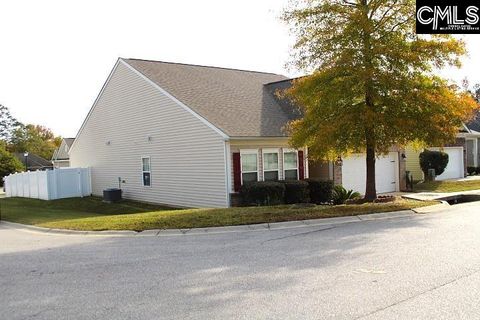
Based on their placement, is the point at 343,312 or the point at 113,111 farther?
the point at 113,111

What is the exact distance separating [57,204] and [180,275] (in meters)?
21.1

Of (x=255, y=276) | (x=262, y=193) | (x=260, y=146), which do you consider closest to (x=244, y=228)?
(x=255, y=276)

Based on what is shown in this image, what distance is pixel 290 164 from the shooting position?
22500 mm

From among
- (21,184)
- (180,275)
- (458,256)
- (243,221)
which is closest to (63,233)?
(243,221)

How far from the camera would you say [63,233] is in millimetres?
14133

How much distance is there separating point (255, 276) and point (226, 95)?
17399 millimetres

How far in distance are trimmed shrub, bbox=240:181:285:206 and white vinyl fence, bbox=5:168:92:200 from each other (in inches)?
562

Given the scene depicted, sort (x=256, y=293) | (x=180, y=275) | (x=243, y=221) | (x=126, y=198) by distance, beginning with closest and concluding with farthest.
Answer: (x=256, y=293), (x=180, y=275), (x=243, y=221), (x=126, y=198)

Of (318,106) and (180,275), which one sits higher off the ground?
(318,106)

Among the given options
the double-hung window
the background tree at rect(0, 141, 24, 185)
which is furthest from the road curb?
the background tree at rect(0, 141, 24, 185)

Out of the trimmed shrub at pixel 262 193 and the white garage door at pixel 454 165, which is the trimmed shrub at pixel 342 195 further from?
the white garage door at pixel 454 165

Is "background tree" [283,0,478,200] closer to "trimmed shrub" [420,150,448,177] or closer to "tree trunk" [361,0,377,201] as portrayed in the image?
"tree trunk" [361,0,377,201]

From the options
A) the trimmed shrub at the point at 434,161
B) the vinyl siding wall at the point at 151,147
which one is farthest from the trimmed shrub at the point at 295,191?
the trimmed shrub at the point at 434,161

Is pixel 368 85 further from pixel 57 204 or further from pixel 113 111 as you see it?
pixel 57 204
